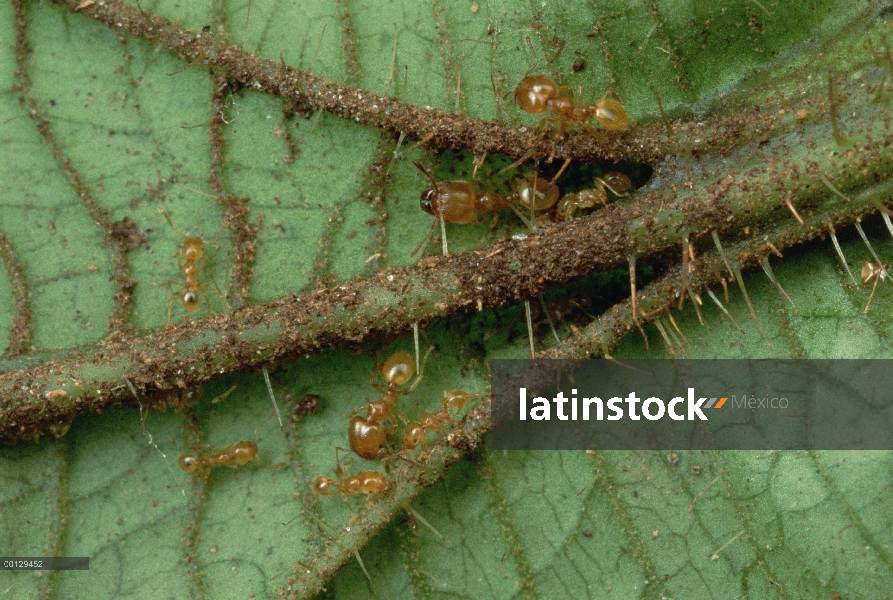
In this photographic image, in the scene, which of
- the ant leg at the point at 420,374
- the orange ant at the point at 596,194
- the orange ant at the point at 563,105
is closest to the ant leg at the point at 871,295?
the orange ant at the point at 596,194

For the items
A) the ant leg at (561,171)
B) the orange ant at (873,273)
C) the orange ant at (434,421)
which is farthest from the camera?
the orange ant at (434,421)

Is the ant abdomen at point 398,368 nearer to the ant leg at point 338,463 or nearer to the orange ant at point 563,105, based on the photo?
the ant leg at point 338,463

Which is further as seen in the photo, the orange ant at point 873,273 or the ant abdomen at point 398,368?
the ant abdomen at point 398,368

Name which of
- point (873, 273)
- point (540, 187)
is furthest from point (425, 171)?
point (873, 273)

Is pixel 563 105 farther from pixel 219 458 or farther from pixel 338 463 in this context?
pixel 219 458

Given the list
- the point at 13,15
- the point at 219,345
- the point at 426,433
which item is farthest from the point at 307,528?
the point at 13,15

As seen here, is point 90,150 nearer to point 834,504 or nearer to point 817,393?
point 817,393

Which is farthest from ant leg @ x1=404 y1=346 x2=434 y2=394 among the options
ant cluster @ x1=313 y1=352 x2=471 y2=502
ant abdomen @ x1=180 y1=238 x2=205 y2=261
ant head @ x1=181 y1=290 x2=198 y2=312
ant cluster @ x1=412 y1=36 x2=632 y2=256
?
ant abdomen @ x1=180 y1=238 x2=205 y2=261
